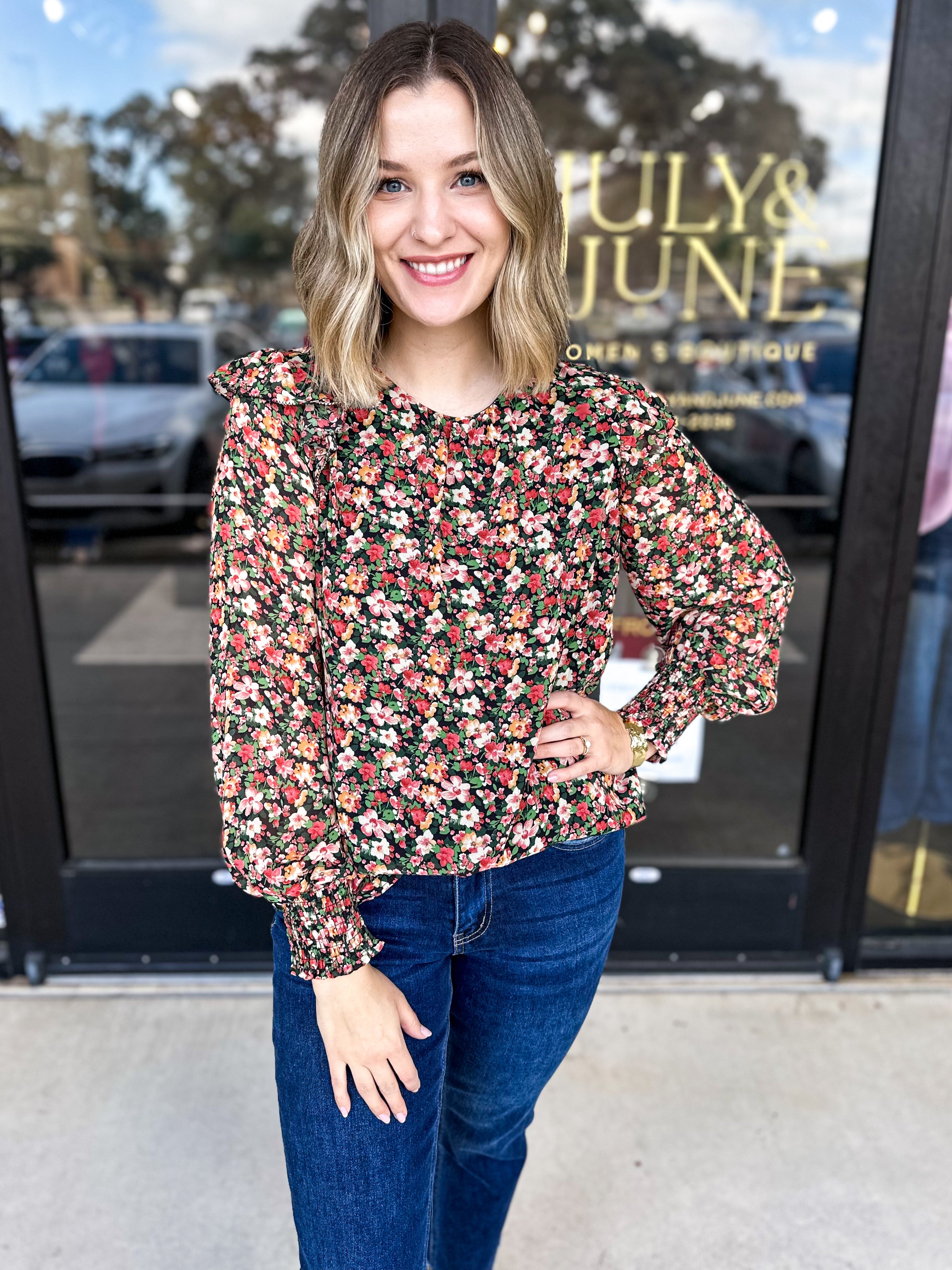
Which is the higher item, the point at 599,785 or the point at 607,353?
the point at 607,353

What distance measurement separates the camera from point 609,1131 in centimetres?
198

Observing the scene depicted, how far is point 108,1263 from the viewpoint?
5.55 ft

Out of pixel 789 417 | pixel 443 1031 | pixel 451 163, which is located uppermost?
pixel 451 163

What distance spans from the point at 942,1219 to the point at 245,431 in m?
1.85

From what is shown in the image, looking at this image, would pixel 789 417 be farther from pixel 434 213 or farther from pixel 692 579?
pixel 434 213

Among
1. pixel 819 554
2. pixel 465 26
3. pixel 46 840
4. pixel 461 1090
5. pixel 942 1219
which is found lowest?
pixel 942 1219

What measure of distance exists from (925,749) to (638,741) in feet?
4.86

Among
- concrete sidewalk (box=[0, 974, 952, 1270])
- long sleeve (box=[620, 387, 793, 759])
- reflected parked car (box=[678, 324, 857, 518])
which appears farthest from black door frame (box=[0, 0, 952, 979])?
long sleeve (box=[620, 387, 793, 759])

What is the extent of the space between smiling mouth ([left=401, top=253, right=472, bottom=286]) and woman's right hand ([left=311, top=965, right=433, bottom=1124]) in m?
0.73

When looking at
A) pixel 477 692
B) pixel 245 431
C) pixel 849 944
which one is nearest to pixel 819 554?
pixel 849 944

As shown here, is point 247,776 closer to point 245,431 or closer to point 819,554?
point 245,431

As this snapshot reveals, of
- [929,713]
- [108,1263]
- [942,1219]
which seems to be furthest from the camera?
[929,713]

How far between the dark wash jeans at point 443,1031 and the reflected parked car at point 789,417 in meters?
1.44

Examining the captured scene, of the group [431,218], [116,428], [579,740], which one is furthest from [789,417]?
[116,428]
